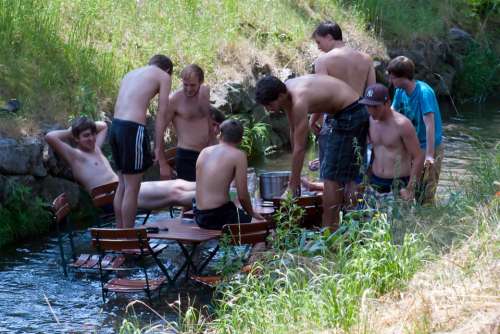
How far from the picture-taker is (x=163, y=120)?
9062 mm

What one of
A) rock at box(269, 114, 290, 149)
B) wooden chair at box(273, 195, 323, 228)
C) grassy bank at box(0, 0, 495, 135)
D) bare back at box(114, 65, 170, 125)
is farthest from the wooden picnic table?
rock at box(269, 114, 290, 149)

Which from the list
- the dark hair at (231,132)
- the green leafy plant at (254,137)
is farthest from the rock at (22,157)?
the green leafy plant at (254,137)

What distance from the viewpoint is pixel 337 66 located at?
900cm

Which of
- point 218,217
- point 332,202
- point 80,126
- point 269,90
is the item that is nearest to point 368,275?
point 218,217

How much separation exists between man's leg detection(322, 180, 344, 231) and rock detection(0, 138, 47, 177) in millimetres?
3368

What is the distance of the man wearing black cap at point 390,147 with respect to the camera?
300 inches

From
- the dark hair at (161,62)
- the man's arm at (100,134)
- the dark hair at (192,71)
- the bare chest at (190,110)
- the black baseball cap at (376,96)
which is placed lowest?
the man's arm at (100,134)

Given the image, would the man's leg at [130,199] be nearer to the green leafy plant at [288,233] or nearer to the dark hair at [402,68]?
the green leafy plant at [288,233]

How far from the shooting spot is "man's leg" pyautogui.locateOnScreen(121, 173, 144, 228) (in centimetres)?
863

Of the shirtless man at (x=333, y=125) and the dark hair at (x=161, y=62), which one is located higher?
the dark hair at (x=161, y=62)

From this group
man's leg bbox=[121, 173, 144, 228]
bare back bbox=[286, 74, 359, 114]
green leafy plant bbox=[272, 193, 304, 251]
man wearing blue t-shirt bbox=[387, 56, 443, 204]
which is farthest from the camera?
man's leg bbox=[121, 173, 144, 228]

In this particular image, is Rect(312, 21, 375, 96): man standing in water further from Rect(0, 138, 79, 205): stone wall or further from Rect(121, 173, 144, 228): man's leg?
Rect(0, 138, 79, 205): stone wall

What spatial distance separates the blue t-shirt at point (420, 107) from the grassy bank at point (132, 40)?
4.15 metres

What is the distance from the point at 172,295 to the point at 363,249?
2.16 meters
